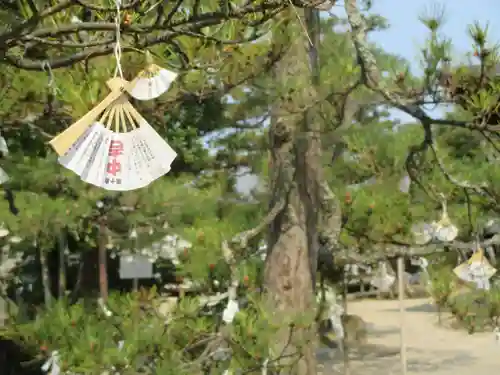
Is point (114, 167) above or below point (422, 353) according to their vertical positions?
above

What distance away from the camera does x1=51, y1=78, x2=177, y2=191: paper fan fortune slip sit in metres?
0.89

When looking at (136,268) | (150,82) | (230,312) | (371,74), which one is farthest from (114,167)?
(136,268)

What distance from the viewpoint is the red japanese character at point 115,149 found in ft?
2.98

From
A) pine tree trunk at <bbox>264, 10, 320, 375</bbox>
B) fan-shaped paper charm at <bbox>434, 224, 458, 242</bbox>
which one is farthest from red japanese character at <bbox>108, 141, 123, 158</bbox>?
fan-shaped paper charm at <bbox>434, 224, 458, 242</bbox>

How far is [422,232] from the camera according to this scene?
2246 mm

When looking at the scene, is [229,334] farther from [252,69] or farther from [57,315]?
[252,69]

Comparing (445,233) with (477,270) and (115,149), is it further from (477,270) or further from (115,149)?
(115,149)

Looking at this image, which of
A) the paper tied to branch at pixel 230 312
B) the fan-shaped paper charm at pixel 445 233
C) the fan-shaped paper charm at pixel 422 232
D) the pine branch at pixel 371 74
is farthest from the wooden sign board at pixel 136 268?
the pine branch at pixel 371 74

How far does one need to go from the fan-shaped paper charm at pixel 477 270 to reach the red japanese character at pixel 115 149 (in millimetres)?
1394

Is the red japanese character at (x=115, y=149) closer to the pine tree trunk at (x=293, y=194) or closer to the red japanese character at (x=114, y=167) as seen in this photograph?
the red japanese character at (x=114, y=167)

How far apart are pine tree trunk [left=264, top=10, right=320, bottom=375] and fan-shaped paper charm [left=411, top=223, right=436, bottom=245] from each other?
43 cm

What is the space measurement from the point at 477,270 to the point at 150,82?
137 cm

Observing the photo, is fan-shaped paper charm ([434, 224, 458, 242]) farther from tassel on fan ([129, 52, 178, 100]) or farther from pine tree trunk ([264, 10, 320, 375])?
tassel on fan ([129, 52, 178, 100])

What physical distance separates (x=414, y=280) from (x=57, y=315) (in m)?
10.0
